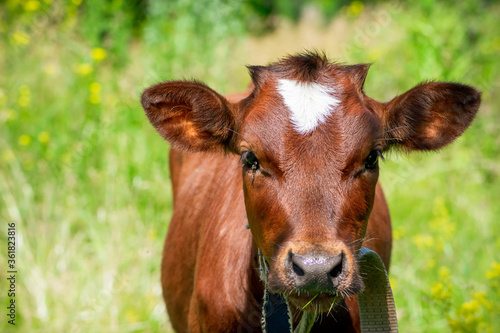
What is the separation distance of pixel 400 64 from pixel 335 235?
7.14 meters

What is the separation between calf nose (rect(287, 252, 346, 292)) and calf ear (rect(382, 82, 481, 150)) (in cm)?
85

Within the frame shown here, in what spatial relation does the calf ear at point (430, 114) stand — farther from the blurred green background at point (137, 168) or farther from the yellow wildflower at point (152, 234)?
the yellow wildflower at point (152, 234)

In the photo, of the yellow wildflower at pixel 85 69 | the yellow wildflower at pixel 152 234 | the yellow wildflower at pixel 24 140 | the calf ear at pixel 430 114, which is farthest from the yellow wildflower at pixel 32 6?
the calf ear at pixel 430 114

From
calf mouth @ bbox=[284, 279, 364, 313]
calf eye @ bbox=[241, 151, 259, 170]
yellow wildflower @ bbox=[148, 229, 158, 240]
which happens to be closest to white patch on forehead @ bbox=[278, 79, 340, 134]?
calf eye @ bbox=[241, 151, 259, 170]

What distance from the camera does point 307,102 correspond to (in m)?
2.61

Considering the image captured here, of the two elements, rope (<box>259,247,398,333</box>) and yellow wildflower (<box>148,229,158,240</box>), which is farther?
yellow wildflower (<box>148,229,158,240</box>)

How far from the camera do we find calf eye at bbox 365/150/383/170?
2.64m

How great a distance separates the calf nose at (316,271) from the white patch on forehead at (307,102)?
544 mm

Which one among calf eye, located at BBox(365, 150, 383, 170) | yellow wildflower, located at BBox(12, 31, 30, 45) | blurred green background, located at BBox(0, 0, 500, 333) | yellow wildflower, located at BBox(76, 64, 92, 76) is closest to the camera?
calf eye, located at BBox(365, 150, 383, 170)

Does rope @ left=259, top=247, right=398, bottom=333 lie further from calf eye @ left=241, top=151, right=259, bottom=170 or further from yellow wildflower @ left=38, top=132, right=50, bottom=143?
yellow wildflower @ left=38, top=132, right=50, bottom=143

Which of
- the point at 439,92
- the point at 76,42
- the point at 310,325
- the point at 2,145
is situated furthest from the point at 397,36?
the point at 310,325

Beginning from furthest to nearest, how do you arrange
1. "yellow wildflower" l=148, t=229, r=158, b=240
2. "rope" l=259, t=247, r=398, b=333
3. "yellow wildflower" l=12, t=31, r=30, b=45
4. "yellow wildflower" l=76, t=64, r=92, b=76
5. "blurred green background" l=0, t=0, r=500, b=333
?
"yellow wildflower" l=12, t=31, r=30, b=45
"yellow wildflower" l=76, t=64, r=92, b=76
"yellow wildflower" l=148, t=229, r=158, b=240
"blurred green background" l=0, t=0, r=500, b=333
"rope" l=259, t=247, r=398, b=333

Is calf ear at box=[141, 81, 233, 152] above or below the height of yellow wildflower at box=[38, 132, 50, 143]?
below

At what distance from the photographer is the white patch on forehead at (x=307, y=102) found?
8.34 feet
